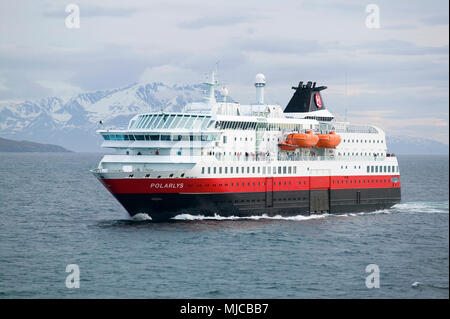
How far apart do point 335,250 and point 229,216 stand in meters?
11.1

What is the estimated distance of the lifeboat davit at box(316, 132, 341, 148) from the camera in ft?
204

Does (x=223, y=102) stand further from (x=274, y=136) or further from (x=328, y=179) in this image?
(x=328, y=179)

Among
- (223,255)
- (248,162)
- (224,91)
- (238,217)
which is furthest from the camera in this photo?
(224,91)

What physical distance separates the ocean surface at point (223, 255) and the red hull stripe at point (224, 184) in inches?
94.5

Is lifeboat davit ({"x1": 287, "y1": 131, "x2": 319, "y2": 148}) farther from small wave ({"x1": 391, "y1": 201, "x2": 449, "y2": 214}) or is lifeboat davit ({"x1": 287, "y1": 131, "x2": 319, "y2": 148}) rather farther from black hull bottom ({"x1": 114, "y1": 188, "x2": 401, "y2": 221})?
small wave ({"x1": 391, "y1": 201, "x2": 449, "y2": 214})

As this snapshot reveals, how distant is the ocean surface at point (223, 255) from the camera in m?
→ 36.2

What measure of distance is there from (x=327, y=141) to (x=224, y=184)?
12.5 m

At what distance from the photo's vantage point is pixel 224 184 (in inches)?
2125

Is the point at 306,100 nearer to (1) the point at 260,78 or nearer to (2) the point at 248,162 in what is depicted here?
(1) the point at 260,78

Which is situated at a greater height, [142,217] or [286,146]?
[286,146]


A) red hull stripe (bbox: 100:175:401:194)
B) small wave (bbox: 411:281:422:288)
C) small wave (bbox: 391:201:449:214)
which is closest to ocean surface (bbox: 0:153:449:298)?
small wave (bbox: 411:281:422:288)

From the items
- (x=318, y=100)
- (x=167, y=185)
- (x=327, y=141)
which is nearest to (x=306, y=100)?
(x=318, y=100)

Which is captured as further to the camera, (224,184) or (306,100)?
(306,100)

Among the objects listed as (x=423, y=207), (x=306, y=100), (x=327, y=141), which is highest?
(x=306, y=100)
